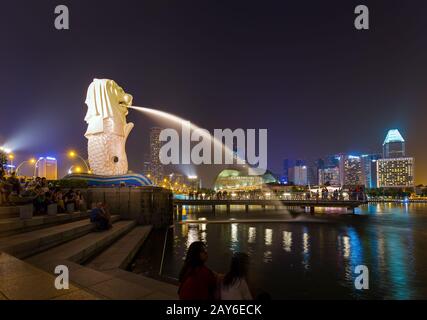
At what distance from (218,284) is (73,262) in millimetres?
5512

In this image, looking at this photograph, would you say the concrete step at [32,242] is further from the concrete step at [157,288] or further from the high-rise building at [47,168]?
the high-rise building at [47,168]

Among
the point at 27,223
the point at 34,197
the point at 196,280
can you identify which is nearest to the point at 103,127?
the point at 34,197

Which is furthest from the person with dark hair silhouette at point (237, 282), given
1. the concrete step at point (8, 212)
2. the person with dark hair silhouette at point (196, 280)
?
the concrete step at point (8, 212)

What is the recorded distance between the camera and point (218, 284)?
417cm

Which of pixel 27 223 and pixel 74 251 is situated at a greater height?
pixel 27 223

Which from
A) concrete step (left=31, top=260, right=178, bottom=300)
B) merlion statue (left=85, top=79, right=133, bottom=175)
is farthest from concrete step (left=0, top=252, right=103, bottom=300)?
merlion statue (left=85, top=79, right=133, bottom=175)

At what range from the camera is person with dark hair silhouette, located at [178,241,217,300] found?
157 inches

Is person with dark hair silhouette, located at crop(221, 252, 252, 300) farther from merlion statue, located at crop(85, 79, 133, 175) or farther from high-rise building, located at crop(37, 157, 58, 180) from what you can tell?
high-rise building, located at crop(37, 157, 58, 180)

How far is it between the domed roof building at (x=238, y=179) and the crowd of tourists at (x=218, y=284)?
136 metres

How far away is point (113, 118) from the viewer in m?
30.5

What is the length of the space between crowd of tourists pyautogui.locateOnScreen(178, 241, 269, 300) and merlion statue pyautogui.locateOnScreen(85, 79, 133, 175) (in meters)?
28.6

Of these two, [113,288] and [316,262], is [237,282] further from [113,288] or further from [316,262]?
[316,262]
